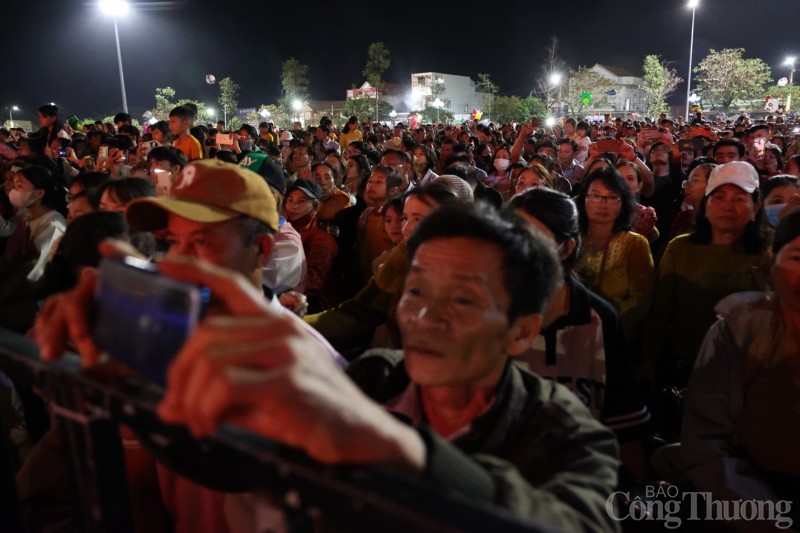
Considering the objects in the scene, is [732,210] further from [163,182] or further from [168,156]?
[168,156]

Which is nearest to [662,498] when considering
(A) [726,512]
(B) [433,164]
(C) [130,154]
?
(A) [726,512]

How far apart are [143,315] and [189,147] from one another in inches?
290

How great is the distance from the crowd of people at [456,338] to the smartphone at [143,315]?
0.04m

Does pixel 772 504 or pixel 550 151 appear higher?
pixel 550 151

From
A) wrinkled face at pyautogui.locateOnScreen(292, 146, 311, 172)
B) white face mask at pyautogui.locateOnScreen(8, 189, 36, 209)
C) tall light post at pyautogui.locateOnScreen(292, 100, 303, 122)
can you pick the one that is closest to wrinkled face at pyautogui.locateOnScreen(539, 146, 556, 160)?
wrinkled face at pyautogui.locateOnScreen(292, 146, 311, 172)

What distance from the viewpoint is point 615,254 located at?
3.70 metres

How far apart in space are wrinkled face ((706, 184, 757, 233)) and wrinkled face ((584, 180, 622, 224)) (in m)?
0.63

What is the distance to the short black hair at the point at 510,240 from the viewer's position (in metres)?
1.42

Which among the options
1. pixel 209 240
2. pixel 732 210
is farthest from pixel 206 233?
pixel 732 210

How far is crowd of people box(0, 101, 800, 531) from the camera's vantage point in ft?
2.32

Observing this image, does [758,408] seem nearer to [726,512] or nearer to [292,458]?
[726,512]

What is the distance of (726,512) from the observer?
77.9 inches

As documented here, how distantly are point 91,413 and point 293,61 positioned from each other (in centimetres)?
6611

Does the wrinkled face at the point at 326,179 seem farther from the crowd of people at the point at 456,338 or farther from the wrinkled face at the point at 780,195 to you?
the wrinkled face at the point at 780,195
